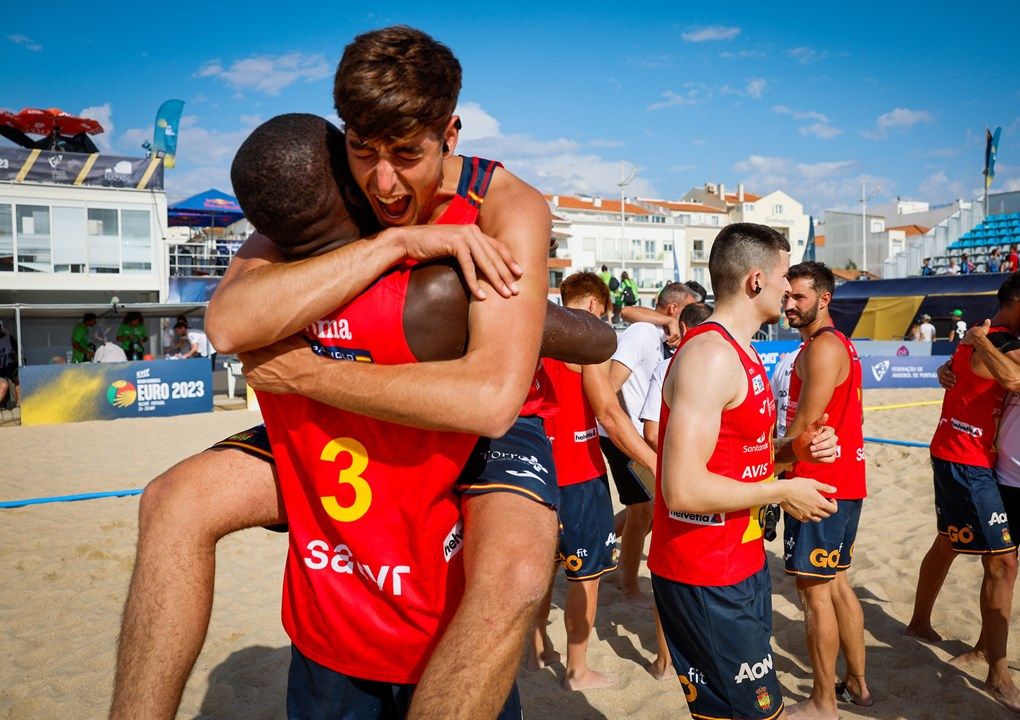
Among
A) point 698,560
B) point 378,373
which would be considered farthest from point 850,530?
point 378,373

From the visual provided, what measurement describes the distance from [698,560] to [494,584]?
1343 mm

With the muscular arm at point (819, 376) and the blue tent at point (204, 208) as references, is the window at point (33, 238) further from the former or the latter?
the muscular arm at point (819, 376)

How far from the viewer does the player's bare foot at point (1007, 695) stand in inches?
155

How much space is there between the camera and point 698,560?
276 cm

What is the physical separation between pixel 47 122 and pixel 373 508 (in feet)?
110

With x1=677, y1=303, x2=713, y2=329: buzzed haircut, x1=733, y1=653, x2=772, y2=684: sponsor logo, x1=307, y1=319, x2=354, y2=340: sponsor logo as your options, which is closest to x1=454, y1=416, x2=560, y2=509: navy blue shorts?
x1=307, y1=319, x2=354, y2=340: sponsor logo

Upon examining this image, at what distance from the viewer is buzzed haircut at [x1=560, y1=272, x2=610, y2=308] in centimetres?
491

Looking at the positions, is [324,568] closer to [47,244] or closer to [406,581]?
[406,581]

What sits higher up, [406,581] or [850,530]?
[406,581]

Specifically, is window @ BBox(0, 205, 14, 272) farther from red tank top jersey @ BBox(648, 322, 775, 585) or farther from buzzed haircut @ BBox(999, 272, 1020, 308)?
buzzed haircut @ BBox(999, 272, 1020, 308)

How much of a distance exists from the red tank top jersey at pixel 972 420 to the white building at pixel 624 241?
202 ft

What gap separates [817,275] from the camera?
14.4 feet

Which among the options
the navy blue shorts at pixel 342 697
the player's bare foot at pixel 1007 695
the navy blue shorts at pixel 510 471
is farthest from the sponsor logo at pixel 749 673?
the player's bare foot at pixel 1007 695

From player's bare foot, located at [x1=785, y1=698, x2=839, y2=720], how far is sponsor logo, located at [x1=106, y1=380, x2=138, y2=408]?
46.8 feet
